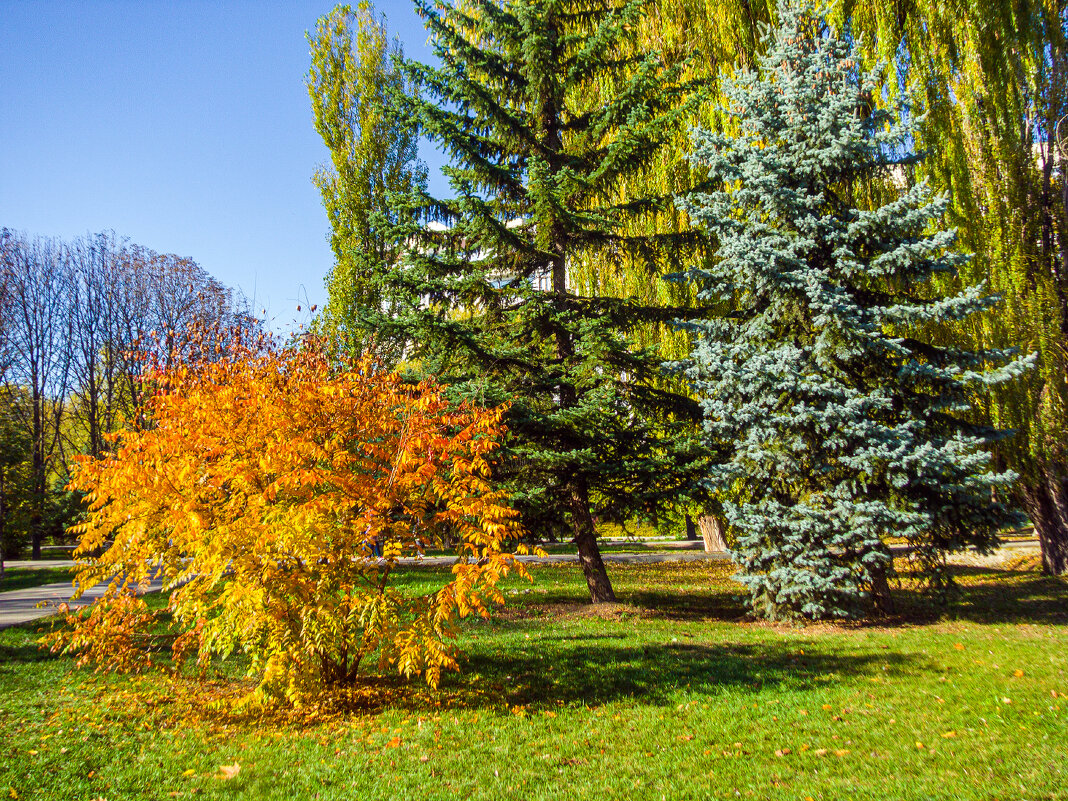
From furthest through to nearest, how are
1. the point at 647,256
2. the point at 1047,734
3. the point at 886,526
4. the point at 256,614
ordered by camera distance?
the point at 647,256, the point at 886,526, the point at 256,614, the point at 1047,734

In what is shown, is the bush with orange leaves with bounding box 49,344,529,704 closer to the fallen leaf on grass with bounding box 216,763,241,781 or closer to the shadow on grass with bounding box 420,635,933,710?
the fallen leaf on grass with bounding box 216,763,241,781

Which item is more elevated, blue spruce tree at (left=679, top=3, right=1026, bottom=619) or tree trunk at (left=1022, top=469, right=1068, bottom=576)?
blue spruce tree at (left=679, top=3, right=1026, bottom=619)

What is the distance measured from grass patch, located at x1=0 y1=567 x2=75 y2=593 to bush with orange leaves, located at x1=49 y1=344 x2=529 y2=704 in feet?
36.3

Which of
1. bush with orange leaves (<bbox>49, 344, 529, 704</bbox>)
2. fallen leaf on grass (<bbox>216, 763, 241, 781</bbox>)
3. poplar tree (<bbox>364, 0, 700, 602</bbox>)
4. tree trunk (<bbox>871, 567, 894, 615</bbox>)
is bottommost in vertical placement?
tree trunk (<bbox>871, 567, 894, 615</bbox>)

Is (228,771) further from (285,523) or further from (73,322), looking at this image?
(73,322)

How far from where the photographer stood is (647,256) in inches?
399

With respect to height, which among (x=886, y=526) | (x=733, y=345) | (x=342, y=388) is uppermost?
(x=733, y=345)

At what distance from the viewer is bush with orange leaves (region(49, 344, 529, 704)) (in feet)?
16.3

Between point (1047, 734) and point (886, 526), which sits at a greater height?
point (886, 526)

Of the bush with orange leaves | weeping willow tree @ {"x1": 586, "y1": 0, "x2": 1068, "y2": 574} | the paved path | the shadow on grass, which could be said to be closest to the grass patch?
the paved path

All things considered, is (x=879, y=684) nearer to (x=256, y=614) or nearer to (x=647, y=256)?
(x=256, y=614)

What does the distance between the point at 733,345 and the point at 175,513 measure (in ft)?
22.5

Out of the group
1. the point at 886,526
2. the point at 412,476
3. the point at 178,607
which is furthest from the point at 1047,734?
the point at 178,607

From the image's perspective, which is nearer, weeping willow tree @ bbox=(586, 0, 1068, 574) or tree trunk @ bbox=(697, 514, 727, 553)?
weeping willow tree @ bbox=(586, 0, 1068, 574)
